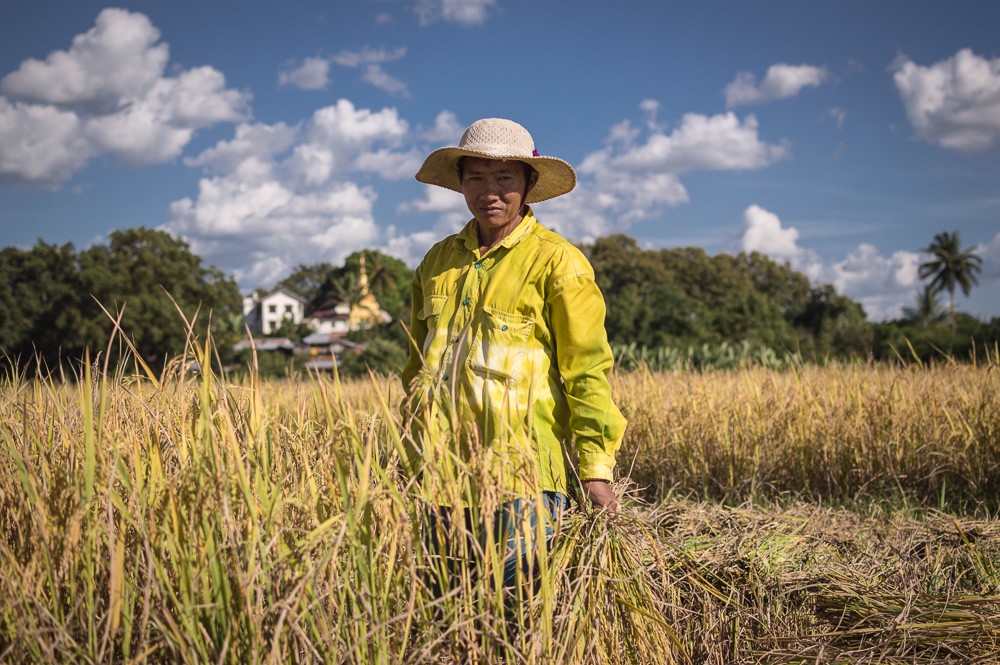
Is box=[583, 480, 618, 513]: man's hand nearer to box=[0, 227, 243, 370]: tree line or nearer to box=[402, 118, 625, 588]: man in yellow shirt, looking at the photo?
box=[402, 118, 625, 588]: man in yellow shirt

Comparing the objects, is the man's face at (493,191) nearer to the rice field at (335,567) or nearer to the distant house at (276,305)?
the rice field at (335,567)

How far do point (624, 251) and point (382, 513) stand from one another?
38.3 meters

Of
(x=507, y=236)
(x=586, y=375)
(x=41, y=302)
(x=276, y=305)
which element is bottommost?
(x=586, y=375)

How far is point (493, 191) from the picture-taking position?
1.81 meters

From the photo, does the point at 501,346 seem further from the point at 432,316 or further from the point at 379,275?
the point at 379,275

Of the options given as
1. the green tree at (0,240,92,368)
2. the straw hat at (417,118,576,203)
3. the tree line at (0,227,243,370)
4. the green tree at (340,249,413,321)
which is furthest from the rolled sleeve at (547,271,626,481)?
the green tree at (340,249,413,321)

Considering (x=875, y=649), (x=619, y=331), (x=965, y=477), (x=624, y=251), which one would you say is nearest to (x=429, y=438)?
(x=875, y=649)

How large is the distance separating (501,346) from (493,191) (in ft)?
1.51

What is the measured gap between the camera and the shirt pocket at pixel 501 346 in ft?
5.43

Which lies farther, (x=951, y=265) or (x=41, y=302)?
(x=951, y=265)

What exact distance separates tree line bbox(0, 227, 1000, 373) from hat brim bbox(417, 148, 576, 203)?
134 cm

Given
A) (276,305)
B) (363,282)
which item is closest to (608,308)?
(363,282)

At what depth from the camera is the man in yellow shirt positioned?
162cm

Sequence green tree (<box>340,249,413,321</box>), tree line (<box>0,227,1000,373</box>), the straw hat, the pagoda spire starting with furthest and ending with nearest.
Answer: green tree (<box>340,249,413,321</box>), the pagoda spire, tree line (<box>0,227,1000,373</box>), the straw hat
